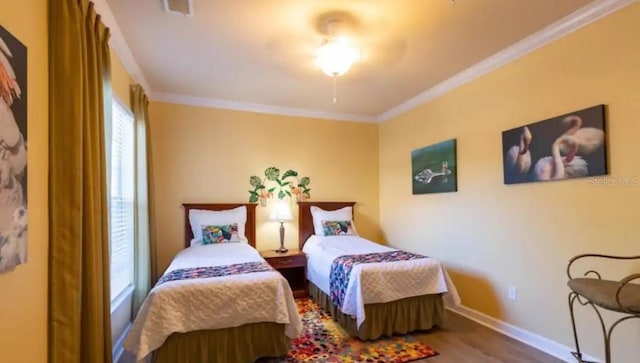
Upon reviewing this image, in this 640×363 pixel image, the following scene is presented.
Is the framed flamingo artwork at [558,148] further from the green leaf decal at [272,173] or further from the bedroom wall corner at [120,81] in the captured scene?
the bedroom wall corner at [120,81]

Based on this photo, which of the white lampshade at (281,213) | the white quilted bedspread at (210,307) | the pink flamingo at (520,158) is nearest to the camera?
the white quilted bedspread at (210,307)

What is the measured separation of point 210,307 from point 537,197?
9.15ft

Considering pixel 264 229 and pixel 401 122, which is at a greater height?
pixel 401 122

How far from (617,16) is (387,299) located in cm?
273

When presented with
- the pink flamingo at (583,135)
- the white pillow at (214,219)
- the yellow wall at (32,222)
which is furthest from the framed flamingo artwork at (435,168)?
the yellow wall at (32,222)

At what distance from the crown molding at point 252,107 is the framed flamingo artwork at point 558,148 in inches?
99.6

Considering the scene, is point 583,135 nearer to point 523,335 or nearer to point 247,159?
point 523,335

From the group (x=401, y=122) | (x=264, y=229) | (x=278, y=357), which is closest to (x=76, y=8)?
(x=278, y=357)

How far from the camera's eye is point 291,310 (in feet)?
8.44

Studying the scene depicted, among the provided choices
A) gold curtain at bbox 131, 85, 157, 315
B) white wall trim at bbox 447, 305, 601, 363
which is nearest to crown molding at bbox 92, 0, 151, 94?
gold curtain at bbox 131, 85, 157, 315

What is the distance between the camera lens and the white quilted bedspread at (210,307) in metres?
2.21

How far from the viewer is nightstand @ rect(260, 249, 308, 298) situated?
4105 mm

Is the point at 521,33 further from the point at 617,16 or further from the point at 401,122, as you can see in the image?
the point at 401,122

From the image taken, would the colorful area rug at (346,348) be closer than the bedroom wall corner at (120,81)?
Yes
